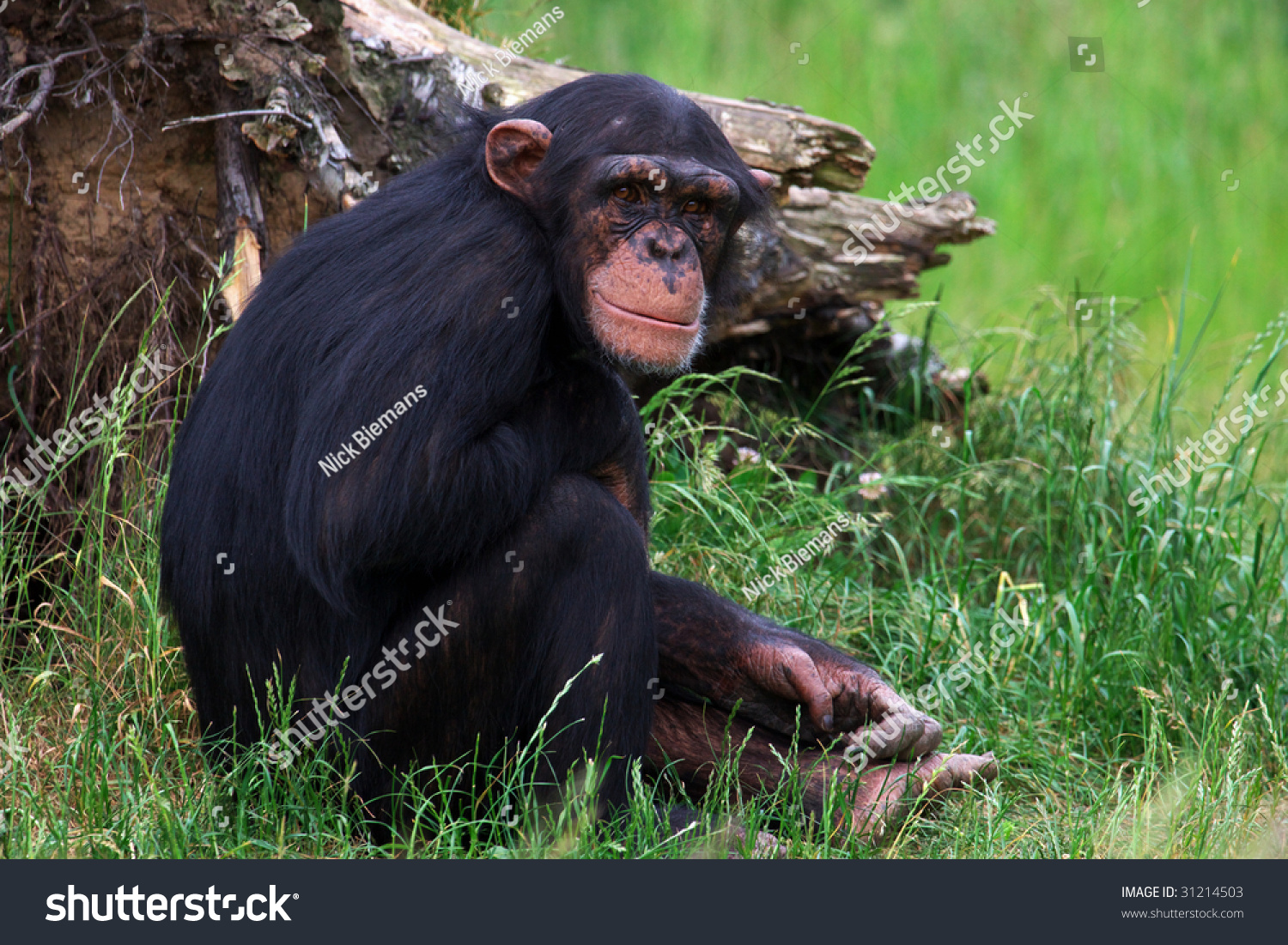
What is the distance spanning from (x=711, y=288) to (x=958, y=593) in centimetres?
176

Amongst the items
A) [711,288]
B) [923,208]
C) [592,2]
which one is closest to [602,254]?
[711,288]

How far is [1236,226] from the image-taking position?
10586 mm

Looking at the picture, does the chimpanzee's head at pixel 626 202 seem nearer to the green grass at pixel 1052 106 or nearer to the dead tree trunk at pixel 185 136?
the dead tree trunk at pixel 185 136

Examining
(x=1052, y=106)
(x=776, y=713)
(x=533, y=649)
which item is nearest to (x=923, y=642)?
(x=776, y=713)

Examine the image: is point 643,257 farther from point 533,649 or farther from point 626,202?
point 533,649

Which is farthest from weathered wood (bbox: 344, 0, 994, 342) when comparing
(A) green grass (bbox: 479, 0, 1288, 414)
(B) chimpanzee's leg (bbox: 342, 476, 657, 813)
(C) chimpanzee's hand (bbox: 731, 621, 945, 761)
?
(A) green grass (bbox: 479, 0, 1288, 414)

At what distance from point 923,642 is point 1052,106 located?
802cm

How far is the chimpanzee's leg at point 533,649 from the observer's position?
3156 millimetres

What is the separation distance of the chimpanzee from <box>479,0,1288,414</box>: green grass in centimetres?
647

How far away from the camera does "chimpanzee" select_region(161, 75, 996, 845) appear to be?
305cm

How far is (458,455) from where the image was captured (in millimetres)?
3045

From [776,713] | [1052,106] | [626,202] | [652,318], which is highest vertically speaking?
[626,202]

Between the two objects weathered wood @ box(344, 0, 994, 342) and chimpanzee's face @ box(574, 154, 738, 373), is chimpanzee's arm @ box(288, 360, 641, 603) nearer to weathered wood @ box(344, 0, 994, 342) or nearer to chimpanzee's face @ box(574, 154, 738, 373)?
chimpanzee's face @ box(574, 154, 738, 373)
